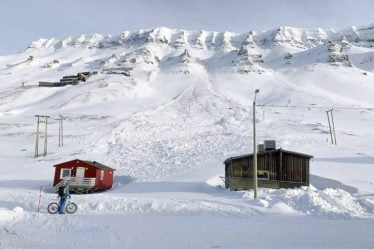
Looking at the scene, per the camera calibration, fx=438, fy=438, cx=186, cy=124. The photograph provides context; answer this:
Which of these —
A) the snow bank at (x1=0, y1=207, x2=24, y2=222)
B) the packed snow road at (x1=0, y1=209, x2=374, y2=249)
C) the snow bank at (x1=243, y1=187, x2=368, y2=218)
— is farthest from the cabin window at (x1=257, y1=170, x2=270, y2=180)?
the snow bank at (x1=0, y1=207, x2=24, y2=222)

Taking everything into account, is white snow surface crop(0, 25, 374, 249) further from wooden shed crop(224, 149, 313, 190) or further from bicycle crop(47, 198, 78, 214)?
wooden shed crop(224, 149, 313, 190)

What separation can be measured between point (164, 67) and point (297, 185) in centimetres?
13489

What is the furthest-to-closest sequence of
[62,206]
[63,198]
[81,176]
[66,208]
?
[81,176], [66,208], [63,198], [62,206]

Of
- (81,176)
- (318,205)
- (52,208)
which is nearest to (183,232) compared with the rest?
(52,208)

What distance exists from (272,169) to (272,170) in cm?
9

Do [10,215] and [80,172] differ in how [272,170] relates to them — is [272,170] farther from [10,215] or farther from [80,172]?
[10,215]

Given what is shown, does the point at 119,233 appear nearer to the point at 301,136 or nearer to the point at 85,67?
the point at 301,136

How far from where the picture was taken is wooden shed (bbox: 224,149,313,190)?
129ft

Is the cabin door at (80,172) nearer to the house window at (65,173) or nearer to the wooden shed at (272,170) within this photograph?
the house window at (65,173)

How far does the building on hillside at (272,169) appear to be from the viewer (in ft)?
129

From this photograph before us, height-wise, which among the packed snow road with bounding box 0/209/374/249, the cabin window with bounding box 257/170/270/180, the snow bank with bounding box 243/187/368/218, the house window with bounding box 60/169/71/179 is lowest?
the packed snow road with bounding box 0/209/374/249

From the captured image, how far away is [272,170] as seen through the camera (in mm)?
39875

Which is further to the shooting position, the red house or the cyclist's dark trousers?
the red house

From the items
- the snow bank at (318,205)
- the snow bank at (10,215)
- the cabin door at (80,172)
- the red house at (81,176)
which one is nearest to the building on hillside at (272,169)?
the snow bank at (318,205)
